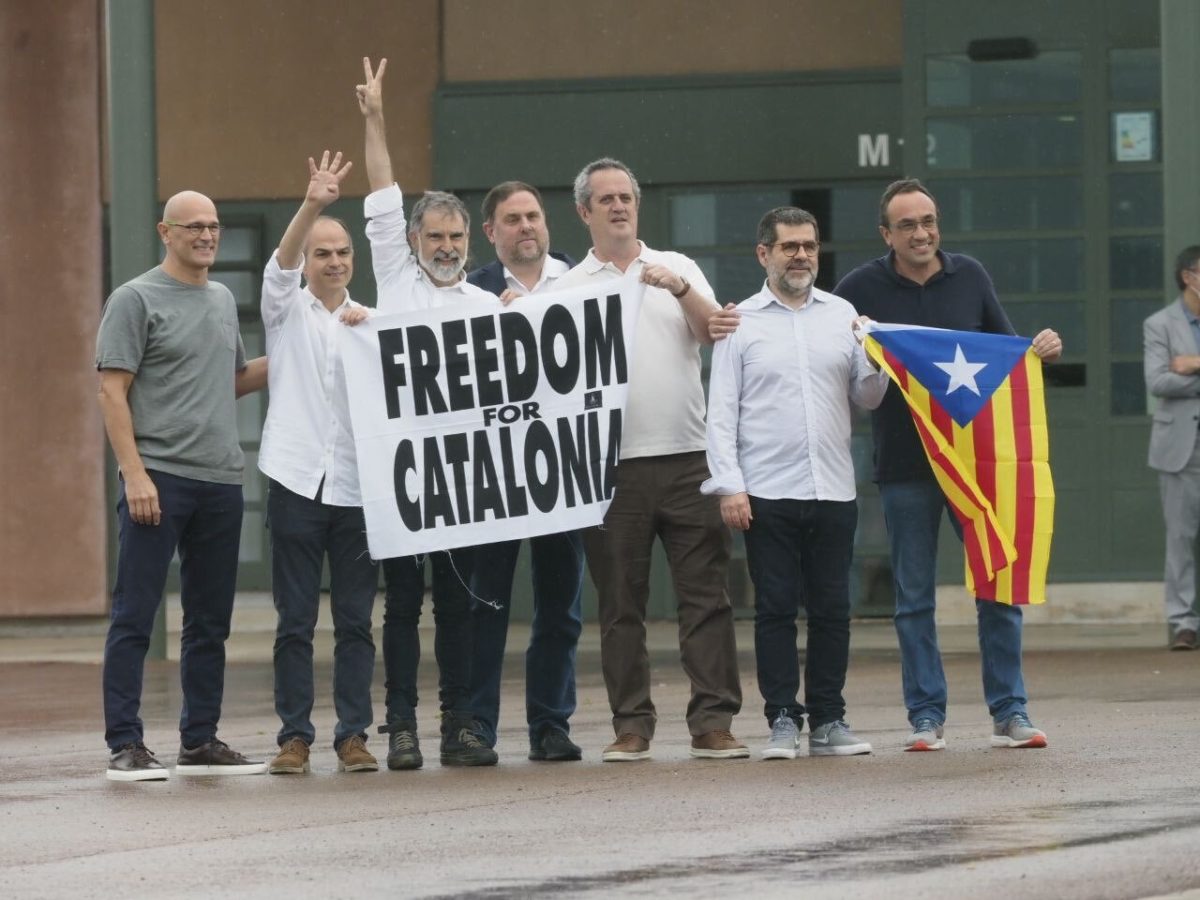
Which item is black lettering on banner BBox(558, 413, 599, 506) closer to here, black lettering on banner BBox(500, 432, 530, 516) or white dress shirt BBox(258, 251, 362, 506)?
black lettering on banner BBox(500, 432, 530, 516)

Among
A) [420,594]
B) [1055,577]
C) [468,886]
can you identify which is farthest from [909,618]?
[1055,577]

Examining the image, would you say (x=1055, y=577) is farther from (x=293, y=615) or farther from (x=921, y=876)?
(x=921, y=876)

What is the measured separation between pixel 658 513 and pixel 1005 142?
7.50 metres

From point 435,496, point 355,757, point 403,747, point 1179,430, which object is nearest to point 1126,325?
point 1179,430

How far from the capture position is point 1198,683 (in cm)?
→ 1217

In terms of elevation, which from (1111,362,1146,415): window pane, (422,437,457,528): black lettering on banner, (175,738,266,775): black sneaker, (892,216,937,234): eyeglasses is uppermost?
(892,216,937,234): eyeglasses

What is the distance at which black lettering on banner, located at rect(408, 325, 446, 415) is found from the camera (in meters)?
9.76

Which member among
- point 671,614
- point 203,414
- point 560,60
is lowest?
point 671,614

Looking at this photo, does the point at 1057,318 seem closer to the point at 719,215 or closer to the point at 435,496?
the point at 719,215

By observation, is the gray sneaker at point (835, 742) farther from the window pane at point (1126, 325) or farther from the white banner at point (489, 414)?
the window pane at point (1126, 325)

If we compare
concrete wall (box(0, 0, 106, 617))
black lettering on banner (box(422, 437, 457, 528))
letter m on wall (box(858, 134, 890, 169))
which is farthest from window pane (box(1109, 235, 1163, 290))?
black lettering on banner (box(422, 437, 457, 528))

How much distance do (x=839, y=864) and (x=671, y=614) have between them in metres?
10.5

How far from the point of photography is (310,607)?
9.59 metres

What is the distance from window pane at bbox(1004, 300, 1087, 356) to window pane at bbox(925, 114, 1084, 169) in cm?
85
